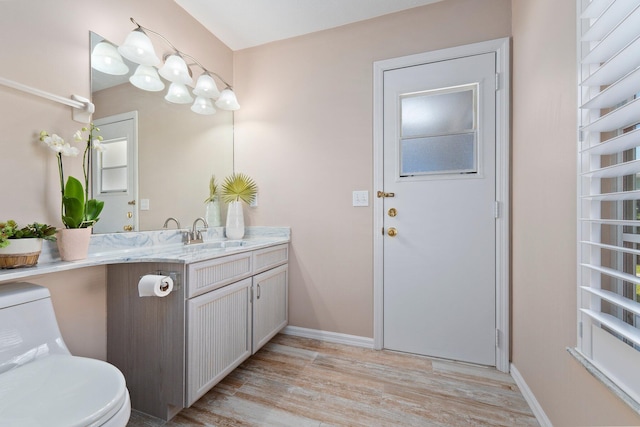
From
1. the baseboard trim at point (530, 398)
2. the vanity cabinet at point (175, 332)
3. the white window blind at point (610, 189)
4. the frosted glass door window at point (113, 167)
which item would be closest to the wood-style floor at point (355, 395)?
the baseboard trim at point (530, 398)

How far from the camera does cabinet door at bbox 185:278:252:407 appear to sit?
129 centimetres

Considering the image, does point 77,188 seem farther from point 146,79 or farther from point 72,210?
point 146,79

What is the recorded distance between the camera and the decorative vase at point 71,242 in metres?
1.17

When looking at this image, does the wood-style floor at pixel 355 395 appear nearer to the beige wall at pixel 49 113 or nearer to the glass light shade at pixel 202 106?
the beige wall at pixel 49 113

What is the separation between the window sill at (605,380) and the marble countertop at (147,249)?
1562 millimetres

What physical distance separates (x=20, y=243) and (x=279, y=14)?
2041 millimetres

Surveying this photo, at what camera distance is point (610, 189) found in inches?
36.5

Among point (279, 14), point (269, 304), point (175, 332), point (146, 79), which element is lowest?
point (269, 304)

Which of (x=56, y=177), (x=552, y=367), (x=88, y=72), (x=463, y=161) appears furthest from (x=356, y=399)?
(x=88, y=72)

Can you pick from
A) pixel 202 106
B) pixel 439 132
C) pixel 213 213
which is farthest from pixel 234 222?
pixel 439 132

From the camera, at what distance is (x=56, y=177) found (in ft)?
4.19

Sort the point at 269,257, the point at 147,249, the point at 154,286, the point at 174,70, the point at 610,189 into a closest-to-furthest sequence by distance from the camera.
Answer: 1. the point at 610,189
2. the point at 154,286
3. the point at 147,249
4. the point at 174,70
5. the point at 269,257

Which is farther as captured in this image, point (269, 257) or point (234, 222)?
point (234, 222)

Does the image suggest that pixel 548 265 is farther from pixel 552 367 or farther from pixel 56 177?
pixel 56 177
